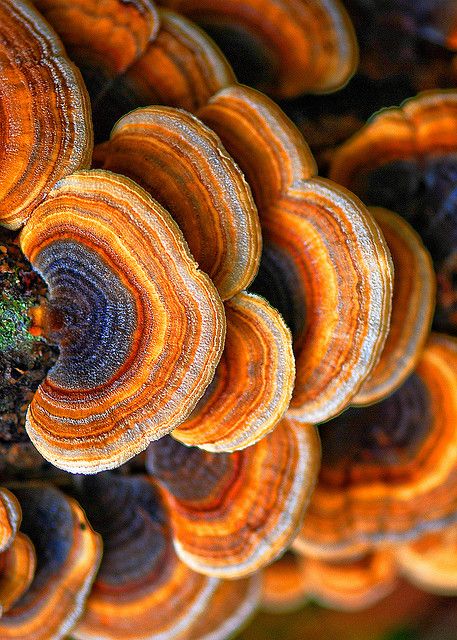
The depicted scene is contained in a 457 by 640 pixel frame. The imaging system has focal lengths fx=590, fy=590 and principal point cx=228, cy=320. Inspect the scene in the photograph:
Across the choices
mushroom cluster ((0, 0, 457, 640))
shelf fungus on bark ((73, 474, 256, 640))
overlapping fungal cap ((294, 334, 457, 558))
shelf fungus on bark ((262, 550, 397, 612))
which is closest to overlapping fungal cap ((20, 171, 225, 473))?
mushroom cluster ((0, 0, 457, 640))

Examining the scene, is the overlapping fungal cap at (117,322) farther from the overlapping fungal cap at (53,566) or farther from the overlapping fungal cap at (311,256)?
the overlapping fungal cap at (53,566)

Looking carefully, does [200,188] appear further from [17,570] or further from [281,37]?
[17,570]

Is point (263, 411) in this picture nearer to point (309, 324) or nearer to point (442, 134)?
point (309, 324)

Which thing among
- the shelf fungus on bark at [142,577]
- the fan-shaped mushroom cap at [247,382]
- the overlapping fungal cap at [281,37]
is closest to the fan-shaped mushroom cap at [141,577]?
the shelf fungus on bark at [142,577]

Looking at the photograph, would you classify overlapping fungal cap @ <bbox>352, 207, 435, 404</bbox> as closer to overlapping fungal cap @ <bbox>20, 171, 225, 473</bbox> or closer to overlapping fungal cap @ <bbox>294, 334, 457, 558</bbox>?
overlapping fungal cap @ <bbox>294, 334, 457, 558</bbox>

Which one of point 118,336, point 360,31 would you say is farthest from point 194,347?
point 360,31

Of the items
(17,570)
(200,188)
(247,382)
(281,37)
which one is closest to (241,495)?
(247,382)
